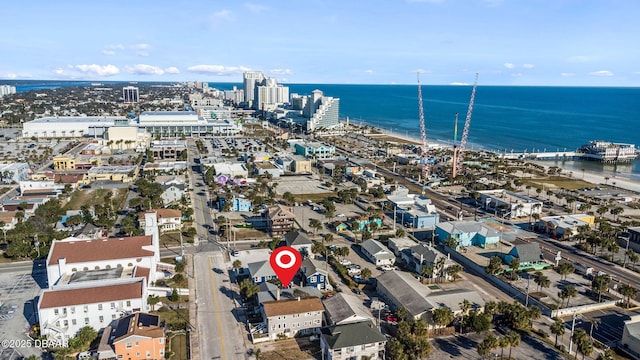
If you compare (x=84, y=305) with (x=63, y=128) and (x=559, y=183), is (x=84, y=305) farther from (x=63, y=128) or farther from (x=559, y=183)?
(x=63, y=128)

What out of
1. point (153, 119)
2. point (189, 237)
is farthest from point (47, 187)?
point (153, 119)

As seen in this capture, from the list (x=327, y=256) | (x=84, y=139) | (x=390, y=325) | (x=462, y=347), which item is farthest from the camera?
(x=84, y=139)

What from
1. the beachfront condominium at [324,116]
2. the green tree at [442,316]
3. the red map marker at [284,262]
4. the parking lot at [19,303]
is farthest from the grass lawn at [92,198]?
the beachfront condominium at [324,116]

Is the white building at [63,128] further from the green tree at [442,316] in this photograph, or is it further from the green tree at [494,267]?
the green tree at [442,316]

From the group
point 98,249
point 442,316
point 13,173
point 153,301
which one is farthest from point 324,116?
point 442,316

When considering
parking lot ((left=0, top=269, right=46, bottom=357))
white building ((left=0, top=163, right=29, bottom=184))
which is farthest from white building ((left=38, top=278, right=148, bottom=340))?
white building ((left=0, top=163, right=29, bottom=184))

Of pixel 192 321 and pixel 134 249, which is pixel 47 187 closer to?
pixel 134 249

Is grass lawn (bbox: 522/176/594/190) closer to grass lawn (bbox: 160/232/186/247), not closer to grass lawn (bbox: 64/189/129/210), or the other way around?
grass lawn (bbox: 160/232/186/247)
